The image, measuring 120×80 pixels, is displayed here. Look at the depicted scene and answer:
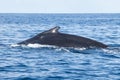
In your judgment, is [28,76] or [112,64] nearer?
[28,76]

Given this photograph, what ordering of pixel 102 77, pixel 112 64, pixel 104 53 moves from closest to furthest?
pixel 102 77 < pixel 112 64 < pixel 104 53

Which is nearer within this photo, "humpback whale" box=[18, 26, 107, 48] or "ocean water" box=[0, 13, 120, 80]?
"ocean water" box=[0, 13, 120, 80]

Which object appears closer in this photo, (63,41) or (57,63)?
(57,63)

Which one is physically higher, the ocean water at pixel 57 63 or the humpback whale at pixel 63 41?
the humpback whale at pixel 63 41

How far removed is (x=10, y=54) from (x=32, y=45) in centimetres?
280

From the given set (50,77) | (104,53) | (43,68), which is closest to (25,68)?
(43,68)

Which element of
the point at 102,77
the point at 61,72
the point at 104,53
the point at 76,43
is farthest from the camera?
the point at 76,43

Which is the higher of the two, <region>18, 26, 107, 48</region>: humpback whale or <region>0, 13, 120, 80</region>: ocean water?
<region>18, 26, 107, 48</region>: humpback whale

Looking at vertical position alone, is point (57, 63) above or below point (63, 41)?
below

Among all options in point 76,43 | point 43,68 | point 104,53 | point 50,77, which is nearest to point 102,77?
point 50,77

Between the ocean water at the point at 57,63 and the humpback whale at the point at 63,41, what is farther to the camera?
the humpback whale at the point at 63,41

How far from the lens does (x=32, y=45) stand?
28.7 meters

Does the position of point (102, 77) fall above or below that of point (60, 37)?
below

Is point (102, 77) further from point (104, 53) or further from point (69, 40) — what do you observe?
point (69, 40)
